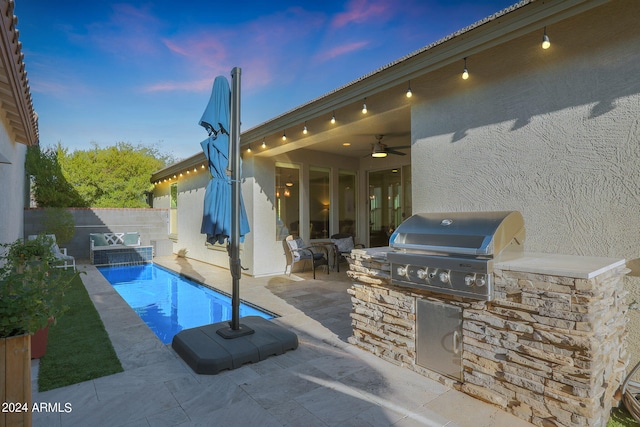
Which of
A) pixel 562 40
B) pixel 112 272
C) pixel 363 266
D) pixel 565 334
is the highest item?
pixel 562 40

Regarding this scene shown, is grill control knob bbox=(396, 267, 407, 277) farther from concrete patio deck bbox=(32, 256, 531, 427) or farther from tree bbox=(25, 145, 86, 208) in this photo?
tree bbox=(25, 145, 86, 208)

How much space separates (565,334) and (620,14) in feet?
8.83

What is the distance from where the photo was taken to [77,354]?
3576 millimetres

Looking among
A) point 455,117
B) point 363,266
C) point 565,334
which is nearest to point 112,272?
point 363,266

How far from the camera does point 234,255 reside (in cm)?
378

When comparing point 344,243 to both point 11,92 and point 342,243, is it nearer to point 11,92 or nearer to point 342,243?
point 342,243

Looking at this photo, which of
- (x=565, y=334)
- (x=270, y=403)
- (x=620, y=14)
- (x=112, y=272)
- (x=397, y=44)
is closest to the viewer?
(x=565, y=334)

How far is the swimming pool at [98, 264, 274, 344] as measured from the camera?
5.50m

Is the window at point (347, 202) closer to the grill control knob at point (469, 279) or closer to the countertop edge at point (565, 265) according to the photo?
the countertop edge at point (565, 265)

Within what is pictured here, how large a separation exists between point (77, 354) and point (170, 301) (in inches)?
132

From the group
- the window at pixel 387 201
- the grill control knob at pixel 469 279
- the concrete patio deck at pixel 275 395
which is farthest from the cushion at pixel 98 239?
the grill control knob at pixel 469 279

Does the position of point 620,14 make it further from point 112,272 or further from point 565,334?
point 112,272

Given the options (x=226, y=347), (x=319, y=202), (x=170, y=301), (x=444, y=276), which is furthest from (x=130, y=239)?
(x=444, y=276)

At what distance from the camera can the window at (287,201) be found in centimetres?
877
